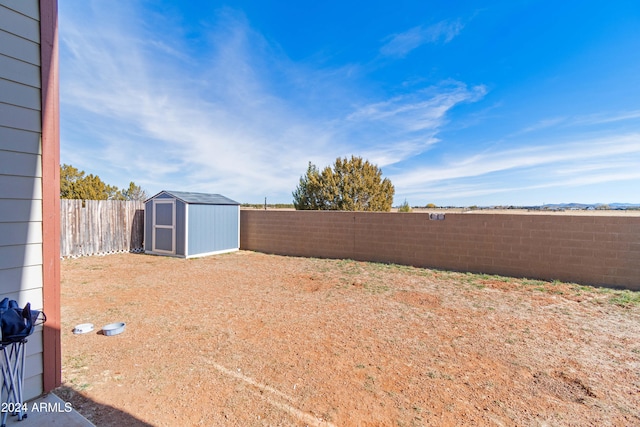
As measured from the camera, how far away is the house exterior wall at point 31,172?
70.4 inches

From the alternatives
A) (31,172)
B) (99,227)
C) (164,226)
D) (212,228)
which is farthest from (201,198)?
(31,172)

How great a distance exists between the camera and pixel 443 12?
693cm

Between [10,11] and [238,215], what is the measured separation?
8.73 meters

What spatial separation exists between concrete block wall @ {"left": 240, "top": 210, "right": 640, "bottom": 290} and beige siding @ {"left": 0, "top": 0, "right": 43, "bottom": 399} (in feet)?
24.0

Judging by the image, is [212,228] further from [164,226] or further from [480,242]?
[480,242]

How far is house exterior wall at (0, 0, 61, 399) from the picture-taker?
179 cm

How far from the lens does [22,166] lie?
73.5 inches

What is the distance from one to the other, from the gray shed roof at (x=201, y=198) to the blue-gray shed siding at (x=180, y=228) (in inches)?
10.2

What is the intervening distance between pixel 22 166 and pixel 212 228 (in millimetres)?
7675

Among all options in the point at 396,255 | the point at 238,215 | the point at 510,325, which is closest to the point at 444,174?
the point at 396,255

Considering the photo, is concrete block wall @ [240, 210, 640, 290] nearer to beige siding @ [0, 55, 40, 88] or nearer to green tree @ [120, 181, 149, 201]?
beige siding @ [0, 55, 40, 88]

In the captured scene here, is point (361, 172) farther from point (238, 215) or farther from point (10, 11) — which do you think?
point (10, 11)

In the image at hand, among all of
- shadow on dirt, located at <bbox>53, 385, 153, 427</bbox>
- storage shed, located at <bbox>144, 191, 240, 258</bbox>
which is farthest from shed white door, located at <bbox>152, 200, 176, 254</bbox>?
shadow on dirt, located at <bbox>53, 385, 153, 427</bbox>

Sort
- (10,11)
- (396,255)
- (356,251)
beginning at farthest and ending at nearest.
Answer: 1. (356,251)
2. (396,255)
3. (10,11)
